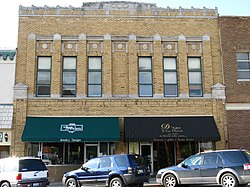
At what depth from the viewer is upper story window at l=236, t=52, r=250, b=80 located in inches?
986

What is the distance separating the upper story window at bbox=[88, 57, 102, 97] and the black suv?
848cm

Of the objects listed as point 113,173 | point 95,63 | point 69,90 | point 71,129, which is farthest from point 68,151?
point 113,173

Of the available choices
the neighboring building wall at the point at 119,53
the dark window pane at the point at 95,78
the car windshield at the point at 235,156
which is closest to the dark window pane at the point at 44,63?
the neighboring building wall at the point at 119,53

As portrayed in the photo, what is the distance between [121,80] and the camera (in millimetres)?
24609

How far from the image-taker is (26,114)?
23594mm

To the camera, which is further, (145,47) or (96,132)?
(145,47)

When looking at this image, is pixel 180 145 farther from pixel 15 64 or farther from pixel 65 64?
pixel 15 64

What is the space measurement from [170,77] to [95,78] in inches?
213

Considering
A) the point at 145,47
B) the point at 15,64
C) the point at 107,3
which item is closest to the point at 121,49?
the point at 145,47

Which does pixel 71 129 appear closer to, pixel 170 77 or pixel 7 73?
pixel 7 73

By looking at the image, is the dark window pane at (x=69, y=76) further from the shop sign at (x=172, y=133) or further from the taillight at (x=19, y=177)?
the taillight at (x=19, y=177)

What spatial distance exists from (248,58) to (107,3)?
38.8ft

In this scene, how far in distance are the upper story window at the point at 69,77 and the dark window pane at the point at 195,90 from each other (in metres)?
8.37

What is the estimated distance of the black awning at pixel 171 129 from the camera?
882 inches
